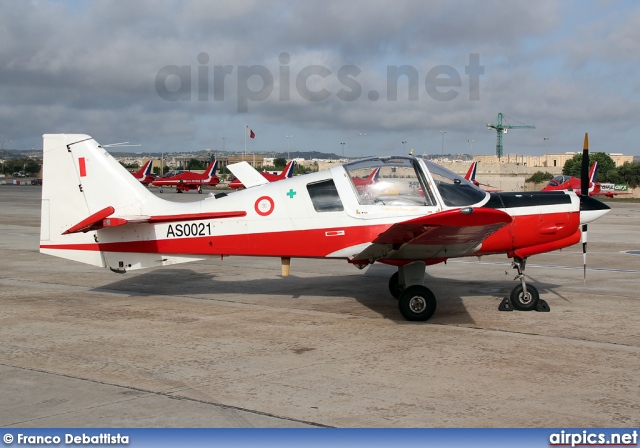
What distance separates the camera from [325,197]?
10.2 metres

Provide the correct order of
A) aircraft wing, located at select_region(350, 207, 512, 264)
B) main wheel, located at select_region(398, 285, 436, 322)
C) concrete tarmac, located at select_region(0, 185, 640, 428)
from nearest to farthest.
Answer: concrete tarmac, located at select_region(0, 185, 640, 428)
aircraft wing, located at select_region(350, 207, 512, 264)
main wheel, located at select_region(398, 285, 436, 322)

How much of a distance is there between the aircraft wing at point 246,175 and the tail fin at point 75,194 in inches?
118

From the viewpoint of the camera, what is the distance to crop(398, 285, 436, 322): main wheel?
938cm

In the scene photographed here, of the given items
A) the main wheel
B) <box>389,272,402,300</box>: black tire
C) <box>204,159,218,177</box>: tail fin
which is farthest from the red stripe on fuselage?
<box>204,159,218,177</box>: tail fin

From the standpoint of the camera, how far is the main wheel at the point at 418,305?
9383 mm

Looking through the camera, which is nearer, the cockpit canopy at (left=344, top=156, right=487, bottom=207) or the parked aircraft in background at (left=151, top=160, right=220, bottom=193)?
the cockpit canopy at (left=344, top=156, right=487, bottom=207)

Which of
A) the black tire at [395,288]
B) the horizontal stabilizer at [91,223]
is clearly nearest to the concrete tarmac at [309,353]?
the black tire at [395,288]

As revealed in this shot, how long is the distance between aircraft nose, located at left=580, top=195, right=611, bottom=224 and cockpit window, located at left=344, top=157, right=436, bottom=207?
230cm

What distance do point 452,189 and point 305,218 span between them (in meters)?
2.21

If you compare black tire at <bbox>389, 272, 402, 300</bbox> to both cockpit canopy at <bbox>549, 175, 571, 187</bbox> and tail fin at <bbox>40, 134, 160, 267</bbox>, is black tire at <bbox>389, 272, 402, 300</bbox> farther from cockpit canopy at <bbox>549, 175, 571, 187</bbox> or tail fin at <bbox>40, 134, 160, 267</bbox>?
cockpit canopy at <bbox>549, 175, 571, 187</bbox>

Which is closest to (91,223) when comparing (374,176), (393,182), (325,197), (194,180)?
(325,197)

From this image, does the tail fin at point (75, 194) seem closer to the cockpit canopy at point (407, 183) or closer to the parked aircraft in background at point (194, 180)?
the cockpit canopy at point (407, 183)

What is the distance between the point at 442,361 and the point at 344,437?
2508mm

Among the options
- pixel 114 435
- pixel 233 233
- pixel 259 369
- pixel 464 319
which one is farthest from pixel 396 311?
pixel 114 435
